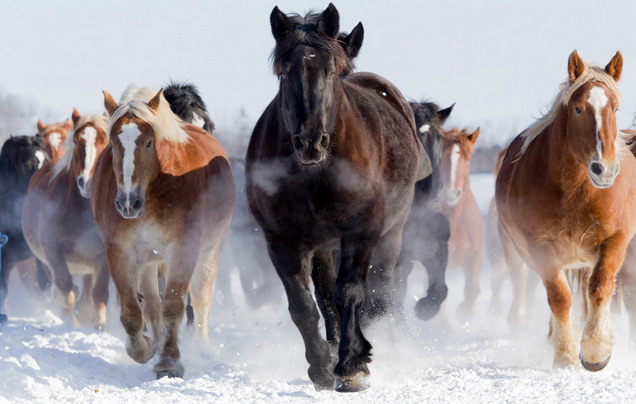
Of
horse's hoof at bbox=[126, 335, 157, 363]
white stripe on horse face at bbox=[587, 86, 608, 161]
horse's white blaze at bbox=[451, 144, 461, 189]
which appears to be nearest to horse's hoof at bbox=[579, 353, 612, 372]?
white stripe on horse face at bbox=[587, 86, 608, 161]

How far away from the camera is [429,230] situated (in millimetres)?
10258

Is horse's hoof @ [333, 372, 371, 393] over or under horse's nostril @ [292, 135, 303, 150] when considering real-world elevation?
under

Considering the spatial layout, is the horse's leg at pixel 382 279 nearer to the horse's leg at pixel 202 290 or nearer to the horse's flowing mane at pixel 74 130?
the horse's leg at pixel 202 290

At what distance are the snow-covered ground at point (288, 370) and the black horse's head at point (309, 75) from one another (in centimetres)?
151

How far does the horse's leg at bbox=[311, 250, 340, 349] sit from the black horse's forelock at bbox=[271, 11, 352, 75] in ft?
4.58

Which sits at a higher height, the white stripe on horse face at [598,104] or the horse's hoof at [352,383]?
the white stripe on horse face at [598,104]

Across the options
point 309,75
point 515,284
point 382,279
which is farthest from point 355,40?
point 515,284

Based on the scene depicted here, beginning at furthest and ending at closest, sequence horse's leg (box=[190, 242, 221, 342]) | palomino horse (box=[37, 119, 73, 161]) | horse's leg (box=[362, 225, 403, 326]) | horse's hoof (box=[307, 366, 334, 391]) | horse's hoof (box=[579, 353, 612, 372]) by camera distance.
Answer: palomino horse (box=[37, 119, 73, 161]), horse's leg (box=[190, 242, 221, 342]), horse's leg (box=[362, 225, 403, 326]), horse's hoof (box=[579, 353, 612, 372]), horse's hoof (box=[307, 366, 334, 391])

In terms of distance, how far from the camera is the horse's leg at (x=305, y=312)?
6.52 m

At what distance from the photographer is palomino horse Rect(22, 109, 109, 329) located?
10133 millimetres

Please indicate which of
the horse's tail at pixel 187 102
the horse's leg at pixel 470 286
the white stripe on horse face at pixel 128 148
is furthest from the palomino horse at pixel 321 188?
the horse's leg at pixel 470 286

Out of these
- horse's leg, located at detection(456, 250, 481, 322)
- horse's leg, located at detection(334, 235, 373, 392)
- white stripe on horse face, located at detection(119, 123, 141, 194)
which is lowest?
horse's leg, located at detection(456, 250, 481, 322)

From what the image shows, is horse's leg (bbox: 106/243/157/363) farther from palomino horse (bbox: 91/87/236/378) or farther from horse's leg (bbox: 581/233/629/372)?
horse's leg (bbox: 581/233/629/372)

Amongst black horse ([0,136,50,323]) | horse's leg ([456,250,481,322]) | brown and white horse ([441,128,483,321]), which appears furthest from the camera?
black horse ([0,136,50,323])
